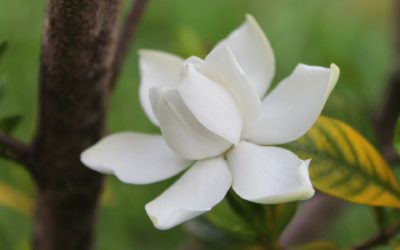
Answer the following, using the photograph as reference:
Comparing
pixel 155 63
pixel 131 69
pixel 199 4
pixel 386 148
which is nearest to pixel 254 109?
pixel 155 63

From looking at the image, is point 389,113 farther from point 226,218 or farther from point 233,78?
point 233,78

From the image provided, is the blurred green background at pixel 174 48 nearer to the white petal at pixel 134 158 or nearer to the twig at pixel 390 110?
the twig at pixel 390 110

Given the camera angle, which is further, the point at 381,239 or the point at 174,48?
the point at 174,48

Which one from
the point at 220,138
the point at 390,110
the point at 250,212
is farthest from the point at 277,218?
the point at 390,110

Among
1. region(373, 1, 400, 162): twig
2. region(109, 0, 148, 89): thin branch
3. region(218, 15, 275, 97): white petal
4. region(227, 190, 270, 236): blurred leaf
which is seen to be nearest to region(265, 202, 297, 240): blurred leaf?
region(227, 190, 270, 236): blurred leaf

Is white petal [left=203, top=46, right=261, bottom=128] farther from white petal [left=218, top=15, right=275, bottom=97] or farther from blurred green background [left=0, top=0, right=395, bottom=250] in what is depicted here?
blurred green background [left=0, top=0, right=395, bottom=250]

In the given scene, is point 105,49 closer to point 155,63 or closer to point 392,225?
point 155,63
